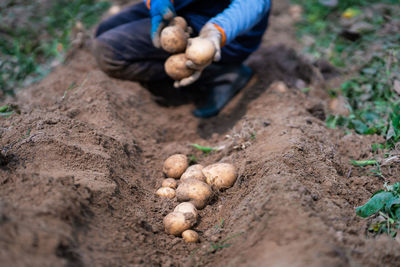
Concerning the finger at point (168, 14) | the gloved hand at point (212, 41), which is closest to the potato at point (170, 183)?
the gloved hand at point (212, 41)

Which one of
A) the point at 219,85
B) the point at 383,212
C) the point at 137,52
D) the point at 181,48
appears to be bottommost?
the point at 383,212

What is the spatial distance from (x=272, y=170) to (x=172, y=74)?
43.2 inches

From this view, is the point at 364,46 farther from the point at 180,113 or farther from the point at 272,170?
the point at 272,170

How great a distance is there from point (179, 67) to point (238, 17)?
655mm

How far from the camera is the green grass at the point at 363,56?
2.80 meters

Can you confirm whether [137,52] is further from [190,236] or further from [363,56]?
[363,56]

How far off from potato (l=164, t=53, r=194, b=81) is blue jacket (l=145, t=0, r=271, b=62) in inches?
14.8

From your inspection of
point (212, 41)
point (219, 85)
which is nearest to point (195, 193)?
point (212, 41)

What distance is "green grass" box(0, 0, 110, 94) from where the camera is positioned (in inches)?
146

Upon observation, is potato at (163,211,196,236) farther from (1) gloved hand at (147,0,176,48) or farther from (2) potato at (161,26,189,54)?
(1) gloved hand at (147,0,176,48)

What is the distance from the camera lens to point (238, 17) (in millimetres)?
2588

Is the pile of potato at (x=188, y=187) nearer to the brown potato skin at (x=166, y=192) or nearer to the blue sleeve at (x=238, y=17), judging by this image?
the brown potato skin at (x=166, y=192)

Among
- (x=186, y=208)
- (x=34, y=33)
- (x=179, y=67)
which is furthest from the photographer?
(x=34, y=33)

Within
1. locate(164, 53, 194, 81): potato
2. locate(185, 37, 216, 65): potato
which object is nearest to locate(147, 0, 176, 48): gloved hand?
locate(164, 53, 194, 81): potato
